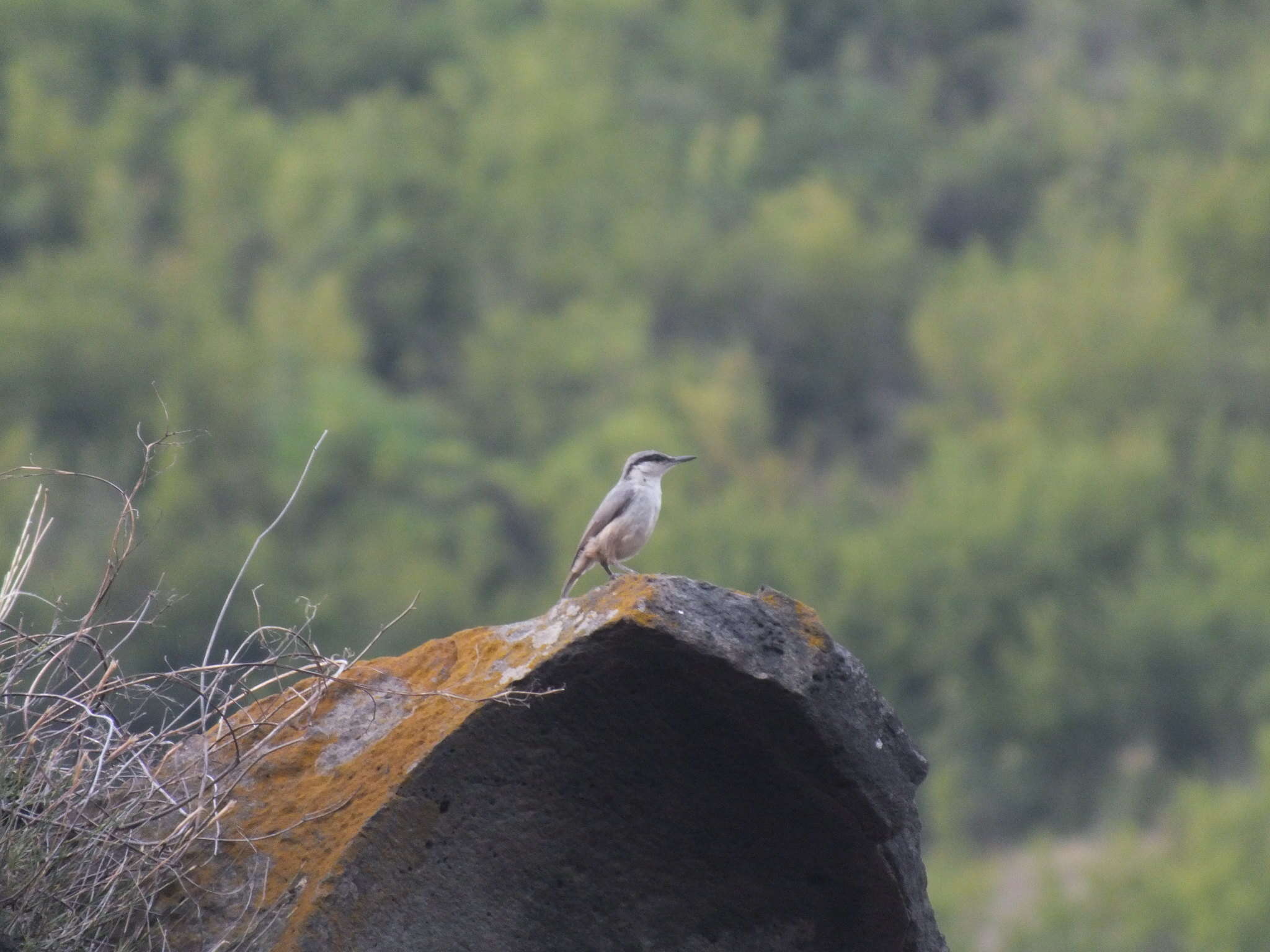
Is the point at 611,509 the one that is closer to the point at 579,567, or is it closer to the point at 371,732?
the point at 579,567

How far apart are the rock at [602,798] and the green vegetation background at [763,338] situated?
1751 cm

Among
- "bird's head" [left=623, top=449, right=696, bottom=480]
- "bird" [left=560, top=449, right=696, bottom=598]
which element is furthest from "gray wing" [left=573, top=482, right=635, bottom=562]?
"bird's head" [left=623, top=449, right=696, bottom=480]

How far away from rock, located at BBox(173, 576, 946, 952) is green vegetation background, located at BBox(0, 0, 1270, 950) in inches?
689

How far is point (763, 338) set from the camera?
47.4 metres

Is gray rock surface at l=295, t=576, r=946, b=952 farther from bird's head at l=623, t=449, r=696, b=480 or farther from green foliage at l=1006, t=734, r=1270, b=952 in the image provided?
green foliage at l=1006, t=734, r=1270, b=952

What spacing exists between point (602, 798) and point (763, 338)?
42522mm

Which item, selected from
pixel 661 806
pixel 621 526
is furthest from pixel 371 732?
pixel 621 526

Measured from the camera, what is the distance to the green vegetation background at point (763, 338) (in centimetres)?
3344

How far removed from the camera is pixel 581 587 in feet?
72.5

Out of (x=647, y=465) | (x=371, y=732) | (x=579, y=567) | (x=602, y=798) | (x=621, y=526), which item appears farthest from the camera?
(x=647, y=465)

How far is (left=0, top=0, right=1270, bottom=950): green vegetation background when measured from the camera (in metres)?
33.4

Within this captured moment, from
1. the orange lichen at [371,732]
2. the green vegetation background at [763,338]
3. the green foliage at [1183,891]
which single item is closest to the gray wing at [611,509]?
the orange lichen at [371,732]

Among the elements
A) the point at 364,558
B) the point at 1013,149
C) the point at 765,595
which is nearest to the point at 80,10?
the point at 364,558

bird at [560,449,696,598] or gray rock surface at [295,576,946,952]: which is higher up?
bird at [560,449,696,598]
